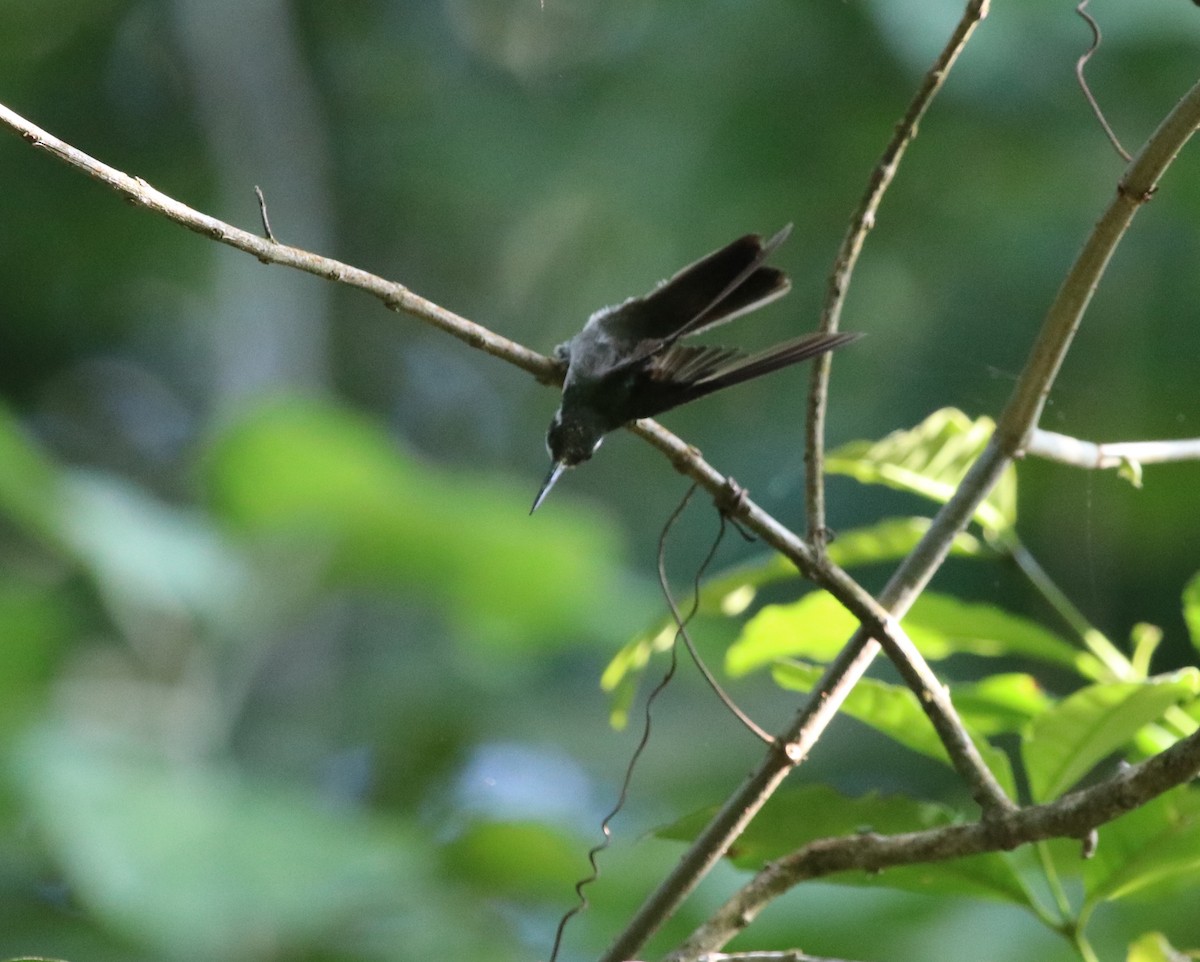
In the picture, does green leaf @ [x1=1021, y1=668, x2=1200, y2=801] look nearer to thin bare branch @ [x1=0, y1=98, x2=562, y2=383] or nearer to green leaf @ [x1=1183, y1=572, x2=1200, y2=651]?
green leaf @ [x1=1183, y1=572, x2=1200, y2=651]

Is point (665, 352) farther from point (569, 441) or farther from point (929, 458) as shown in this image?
point (929, 458)

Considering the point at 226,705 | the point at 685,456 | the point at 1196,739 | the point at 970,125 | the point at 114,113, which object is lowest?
the point at 1196,739

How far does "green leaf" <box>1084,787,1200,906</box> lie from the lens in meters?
0.67

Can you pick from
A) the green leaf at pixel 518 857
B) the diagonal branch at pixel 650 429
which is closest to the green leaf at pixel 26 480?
the green leaf at pixel 518 857

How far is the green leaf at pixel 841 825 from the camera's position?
2.30 ft

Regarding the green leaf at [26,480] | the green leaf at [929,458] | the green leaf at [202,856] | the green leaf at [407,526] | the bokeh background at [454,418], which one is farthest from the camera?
the green leaf at [407,526]

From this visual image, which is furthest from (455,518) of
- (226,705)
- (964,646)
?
(964,646)

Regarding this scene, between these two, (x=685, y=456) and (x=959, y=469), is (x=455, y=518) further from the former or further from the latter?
(x=685, y=456)

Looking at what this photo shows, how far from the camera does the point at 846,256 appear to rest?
27.7 inches

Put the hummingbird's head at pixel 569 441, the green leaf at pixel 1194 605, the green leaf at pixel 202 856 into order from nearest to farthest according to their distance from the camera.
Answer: the hummingbird's head at pixel 569 441 < the green leaf at pixel 1194 605 < the green leaf at pixel 202 856

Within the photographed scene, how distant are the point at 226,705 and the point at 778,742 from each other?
1.96 metres

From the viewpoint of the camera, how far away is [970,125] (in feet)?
10.6

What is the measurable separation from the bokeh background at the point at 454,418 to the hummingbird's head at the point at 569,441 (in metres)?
0.91

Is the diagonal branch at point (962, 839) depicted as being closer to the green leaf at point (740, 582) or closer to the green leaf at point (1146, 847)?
the green leaf at point (1146, 847)
